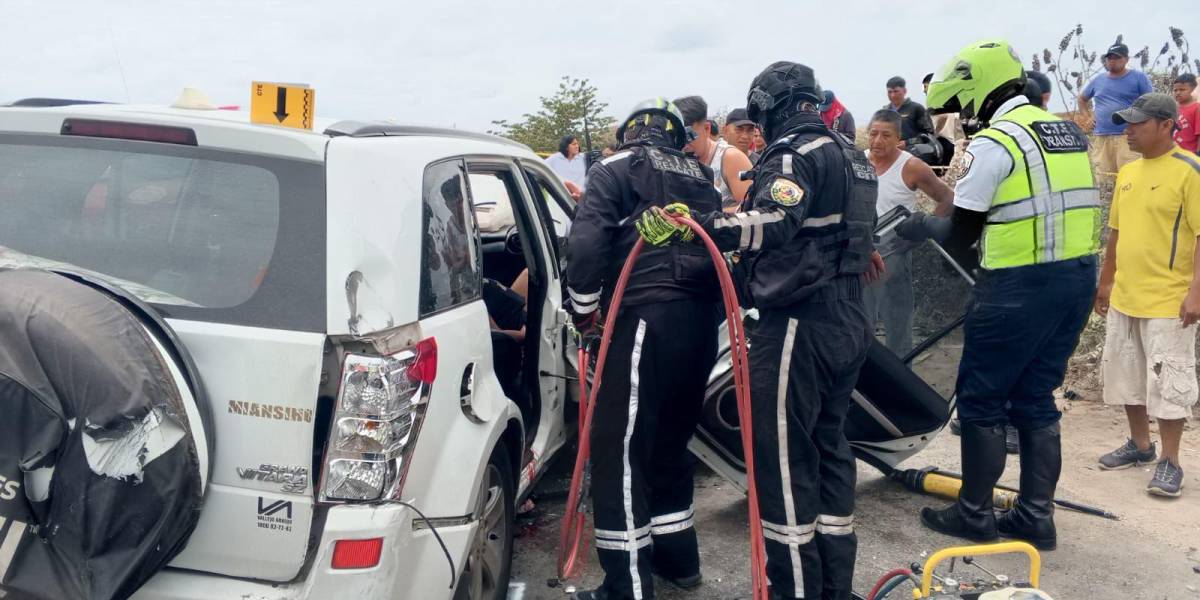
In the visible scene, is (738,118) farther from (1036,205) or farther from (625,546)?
(625,546)

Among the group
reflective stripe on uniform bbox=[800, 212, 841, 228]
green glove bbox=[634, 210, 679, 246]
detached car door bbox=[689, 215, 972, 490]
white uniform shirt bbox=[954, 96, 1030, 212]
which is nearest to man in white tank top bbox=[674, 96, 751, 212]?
detached car door bbox=[689, 215, 972, 490]

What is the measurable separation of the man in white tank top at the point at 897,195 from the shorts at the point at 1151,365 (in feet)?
4.02

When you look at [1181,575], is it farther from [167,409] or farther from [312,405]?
[167,409]

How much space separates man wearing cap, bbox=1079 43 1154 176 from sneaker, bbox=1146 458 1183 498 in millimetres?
5198

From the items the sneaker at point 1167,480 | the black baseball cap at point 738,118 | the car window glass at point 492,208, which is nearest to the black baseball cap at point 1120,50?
the black baseball cap at point 738,118

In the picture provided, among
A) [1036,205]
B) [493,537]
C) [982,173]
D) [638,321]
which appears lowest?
[493,537]

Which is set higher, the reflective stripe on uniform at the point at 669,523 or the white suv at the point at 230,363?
the white suv at the point at 230,363

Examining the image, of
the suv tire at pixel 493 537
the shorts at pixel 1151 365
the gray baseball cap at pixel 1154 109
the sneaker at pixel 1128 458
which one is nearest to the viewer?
the suv tire at pixel 493 537

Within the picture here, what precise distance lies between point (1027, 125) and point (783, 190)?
149 cm

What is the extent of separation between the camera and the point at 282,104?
268cm

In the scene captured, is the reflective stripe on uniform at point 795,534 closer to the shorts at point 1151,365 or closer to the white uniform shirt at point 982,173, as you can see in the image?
the white uniform shirt at point 982,173

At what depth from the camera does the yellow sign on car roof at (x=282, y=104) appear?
2656mm

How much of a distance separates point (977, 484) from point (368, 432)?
10.1 ft

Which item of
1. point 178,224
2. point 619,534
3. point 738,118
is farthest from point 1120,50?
point 178,224
